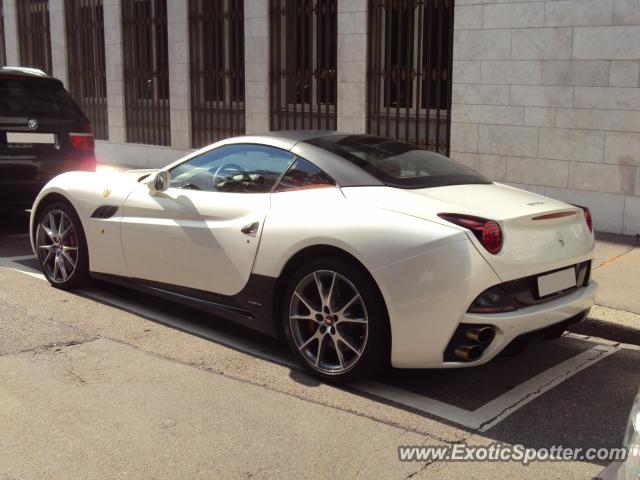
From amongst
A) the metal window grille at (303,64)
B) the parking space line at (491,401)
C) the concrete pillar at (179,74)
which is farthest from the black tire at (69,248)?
the concrete pillar at (179,74)

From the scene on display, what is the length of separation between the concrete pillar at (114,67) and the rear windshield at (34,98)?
6939 millimetres

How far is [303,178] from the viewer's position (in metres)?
4.73

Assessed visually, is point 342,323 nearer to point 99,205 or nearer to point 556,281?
point 556,281

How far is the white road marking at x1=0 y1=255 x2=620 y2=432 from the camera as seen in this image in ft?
13.1

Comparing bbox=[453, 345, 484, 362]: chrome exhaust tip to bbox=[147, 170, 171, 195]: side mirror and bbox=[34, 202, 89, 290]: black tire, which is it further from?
bbox=[34, 202, 89, 290]: black tire

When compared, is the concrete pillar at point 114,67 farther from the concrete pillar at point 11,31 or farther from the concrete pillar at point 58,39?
the concrete pillar at point 11,31

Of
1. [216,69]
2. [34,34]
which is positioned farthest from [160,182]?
[34,34]

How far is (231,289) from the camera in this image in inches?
191

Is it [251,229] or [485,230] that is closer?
[485,230]

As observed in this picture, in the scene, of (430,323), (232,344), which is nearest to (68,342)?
(232,344)

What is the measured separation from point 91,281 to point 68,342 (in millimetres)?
1410

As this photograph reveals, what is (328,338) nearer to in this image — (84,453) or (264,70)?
(84,453)

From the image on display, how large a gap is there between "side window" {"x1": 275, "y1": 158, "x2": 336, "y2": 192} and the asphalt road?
1097 millimetres

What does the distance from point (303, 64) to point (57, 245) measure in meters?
6.65
